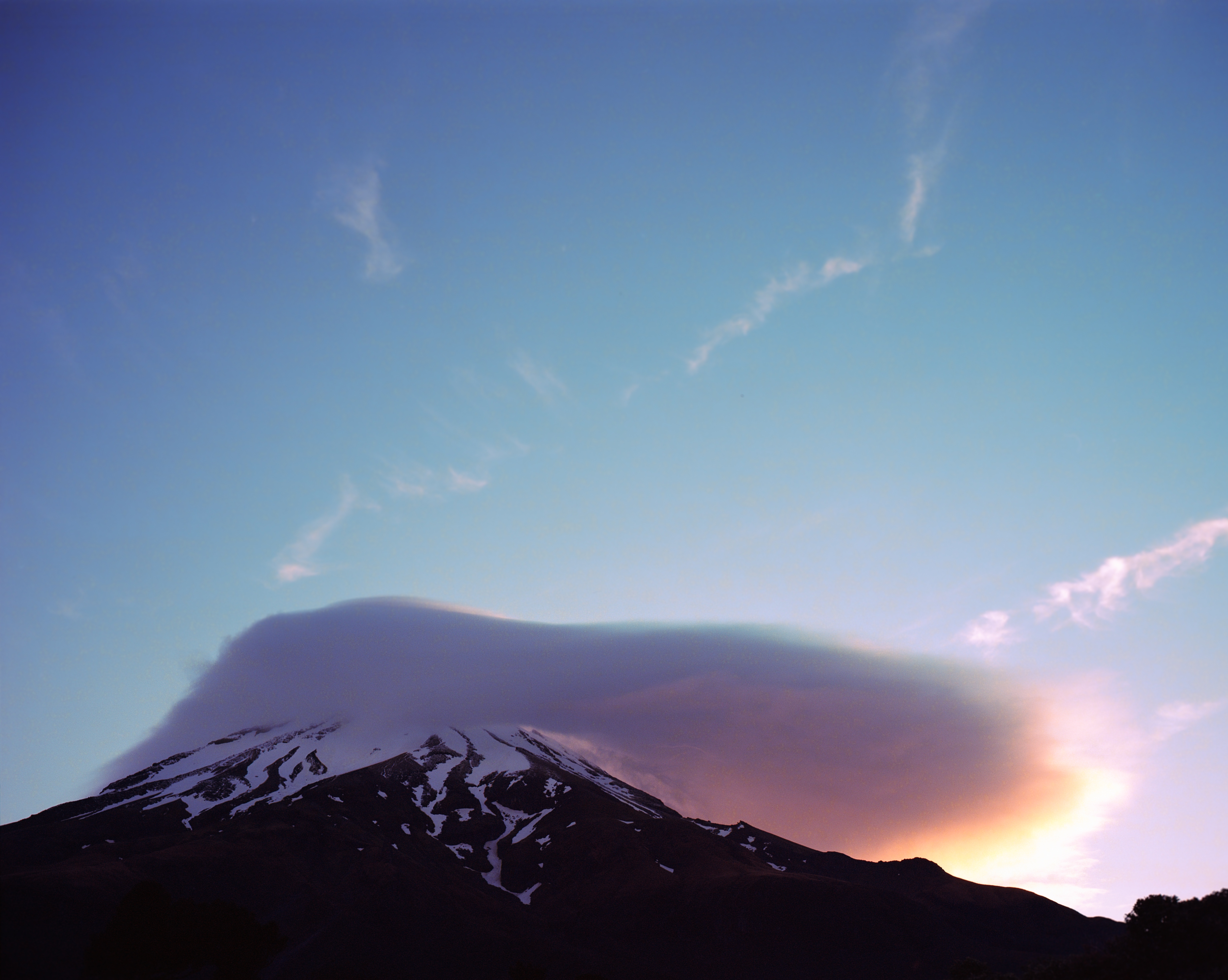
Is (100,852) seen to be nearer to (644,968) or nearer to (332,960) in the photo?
(332,960)

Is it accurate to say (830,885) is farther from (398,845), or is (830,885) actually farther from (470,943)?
(398,845)

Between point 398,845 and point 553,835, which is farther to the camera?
point 553,835

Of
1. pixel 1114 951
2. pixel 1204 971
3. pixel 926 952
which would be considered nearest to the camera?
pixel 1204 971

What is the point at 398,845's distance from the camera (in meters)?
175

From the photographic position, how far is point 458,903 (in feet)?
478

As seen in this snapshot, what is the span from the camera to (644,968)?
128 m

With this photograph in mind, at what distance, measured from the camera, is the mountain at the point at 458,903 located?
10069 cm

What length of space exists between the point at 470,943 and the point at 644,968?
26691mm

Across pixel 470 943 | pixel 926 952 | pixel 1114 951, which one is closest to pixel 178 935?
pixel 470 943

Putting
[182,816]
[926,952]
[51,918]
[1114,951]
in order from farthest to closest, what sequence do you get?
[182,816]
[926,952]
[51,918]
[1114,951]

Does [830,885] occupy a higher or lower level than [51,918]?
higher

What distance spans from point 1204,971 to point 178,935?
93.0 meters

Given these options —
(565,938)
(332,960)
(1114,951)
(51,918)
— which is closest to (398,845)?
(565,938)

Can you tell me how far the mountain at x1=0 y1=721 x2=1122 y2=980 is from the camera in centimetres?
10069
